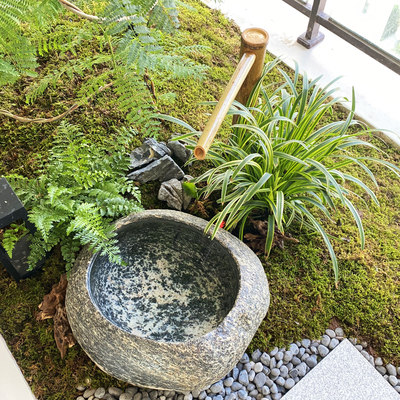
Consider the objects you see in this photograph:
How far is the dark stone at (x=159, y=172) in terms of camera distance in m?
2.31

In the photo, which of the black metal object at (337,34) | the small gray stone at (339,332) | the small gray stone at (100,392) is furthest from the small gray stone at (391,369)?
the black metal object at (337,34)

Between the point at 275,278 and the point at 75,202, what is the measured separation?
1.03m

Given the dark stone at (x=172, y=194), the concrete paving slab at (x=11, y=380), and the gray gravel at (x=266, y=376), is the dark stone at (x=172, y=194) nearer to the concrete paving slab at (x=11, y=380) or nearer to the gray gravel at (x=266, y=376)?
the gray gravel at (x=266, y=376)

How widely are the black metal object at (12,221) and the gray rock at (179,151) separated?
0.87 metres

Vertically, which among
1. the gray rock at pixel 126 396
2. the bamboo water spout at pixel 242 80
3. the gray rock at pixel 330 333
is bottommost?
the gray rock at pixel 126 396

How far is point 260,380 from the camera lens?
1995 mm

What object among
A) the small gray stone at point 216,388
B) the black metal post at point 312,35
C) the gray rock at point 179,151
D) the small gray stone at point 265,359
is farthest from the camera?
the black metal post at point 312,35

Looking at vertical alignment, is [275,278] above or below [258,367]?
above

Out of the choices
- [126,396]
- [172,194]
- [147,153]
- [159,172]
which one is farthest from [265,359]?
[147,153]

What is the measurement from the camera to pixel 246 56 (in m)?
1.91

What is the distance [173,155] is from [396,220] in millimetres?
1304

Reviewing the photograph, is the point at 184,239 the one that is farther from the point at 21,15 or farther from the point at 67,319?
the point at 21,15

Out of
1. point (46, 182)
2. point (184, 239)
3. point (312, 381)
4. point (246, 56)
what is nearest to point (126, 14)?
point (246, 56)

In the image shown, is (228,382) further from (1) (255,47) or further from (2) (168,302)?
(1) (255,47)
